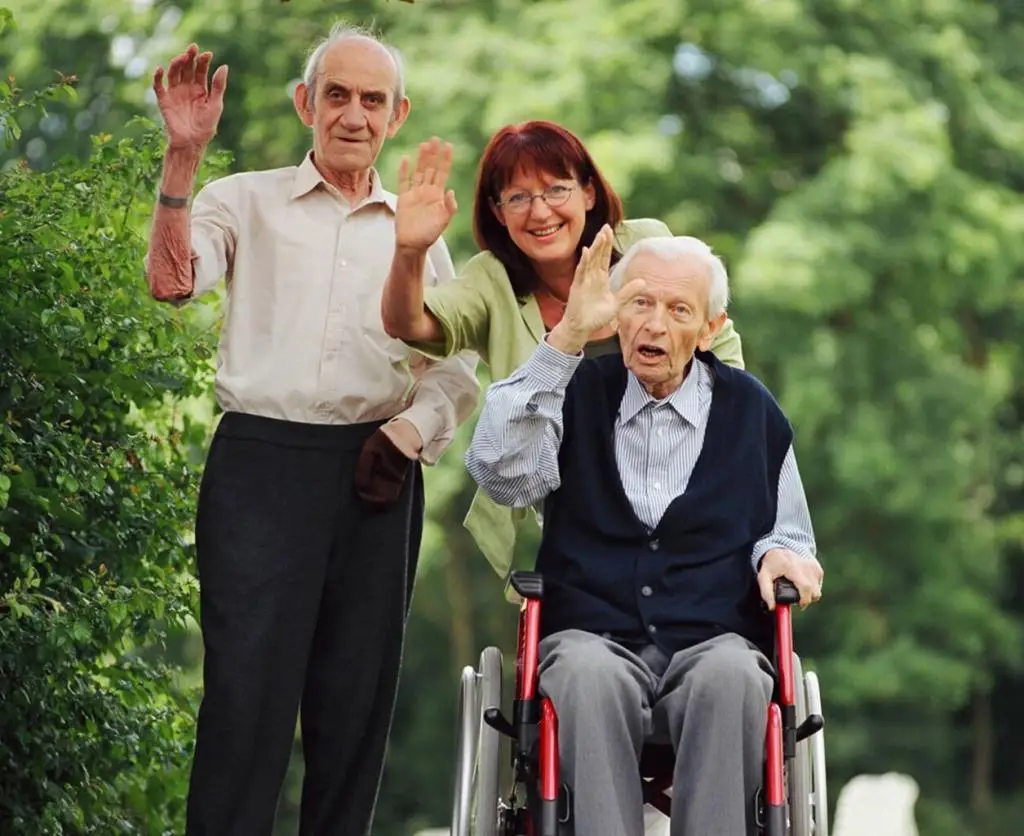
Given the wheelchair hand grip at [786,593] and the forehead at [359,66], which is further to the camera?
the forehead at [359,66]

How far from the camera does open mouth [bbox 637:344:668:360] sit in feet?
13.0

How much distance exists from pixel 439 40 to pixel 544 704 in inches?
389

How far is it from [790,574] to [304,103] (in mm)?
1338

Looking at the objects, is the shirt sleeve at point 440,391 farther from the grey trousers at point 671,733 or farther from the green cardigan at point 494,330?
the grey trousers at point 671,733

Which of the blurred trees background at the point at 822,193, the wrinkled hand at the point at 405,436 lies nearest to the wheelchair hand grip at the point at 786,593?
the wrinkled hand at the point at 405,436

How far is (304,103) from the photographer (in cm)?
428

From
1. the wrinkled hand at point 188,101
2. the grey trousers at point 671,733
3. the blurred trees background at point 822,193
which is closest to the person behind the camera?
the grey trousers at point 671,733

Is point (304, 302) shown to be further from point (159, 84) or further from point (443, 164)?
point (159, 84)

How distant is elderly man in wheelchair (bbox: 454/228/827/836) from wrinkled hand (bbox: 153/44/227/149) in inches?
27.2

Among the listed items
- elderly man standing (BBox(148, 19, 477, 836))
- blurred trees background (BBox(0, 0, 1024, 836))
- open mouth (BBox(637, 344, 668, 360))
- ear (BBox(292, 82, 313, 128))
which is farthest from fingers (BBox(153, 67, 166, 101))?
blurred trees background (BBox(0, 0, 1024, 836))

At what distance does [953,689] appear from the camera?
13992mm

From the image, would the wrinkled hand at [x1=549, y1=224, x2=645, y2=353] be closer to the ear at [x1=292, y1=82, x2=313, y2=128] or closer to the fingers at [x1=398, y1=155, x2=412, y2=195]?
the fingers at [x1=398, y1=155, x2=412, y2=195]

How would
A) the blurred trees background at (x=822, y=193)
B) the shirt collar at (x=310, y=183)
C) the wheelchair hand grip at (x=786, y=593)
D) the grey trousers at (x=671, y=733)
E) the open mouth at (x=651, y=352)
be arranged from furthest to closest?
the blurred trees background at (x=822, y=193), the shirt collar at (x=310, y=183), the open mouth at (x=651, y=352), the wheelchair hand grip at (x=786, y=593), the grey trousers at (x=671, y=733)

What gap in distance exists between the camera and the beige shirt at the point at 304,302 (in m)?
4.10
